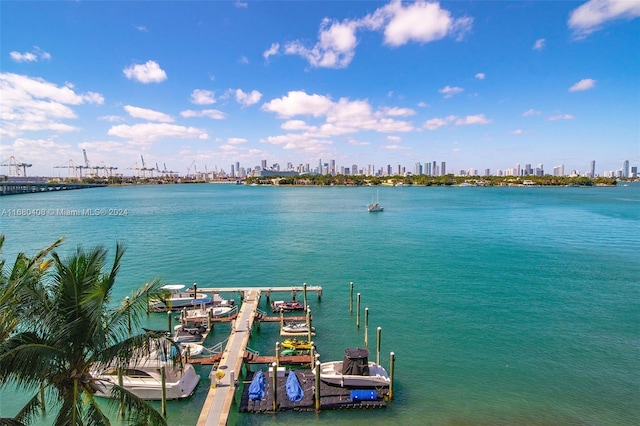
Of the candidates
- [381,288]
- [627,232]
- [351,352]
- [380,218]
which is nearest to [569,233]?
[627,232]

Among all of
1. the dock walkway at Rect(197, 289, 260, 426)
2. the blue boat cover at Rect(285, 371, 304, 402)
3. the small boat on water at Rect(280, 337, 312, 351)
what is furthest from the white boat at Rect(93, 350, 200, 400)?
the small boat on water at Rect(280, 337, 312, 351)

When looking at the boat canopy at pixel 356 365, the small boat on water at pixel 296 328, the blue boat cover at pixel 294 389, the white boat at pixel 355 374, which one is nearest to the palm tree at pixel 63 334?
the blue boat cover at pixel 294 389

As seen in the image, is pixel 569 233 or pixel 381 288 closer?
pixel 381 288

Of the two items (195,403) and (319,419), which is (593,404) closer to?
(319,419)

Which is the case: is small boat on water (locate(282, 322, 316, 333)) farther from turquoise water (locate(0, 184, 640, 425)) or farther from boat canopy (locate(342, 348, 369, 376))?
boat canopy (locate(342, 348, 369, 376))

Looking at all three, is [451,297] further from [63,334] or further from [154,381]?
[63,334]

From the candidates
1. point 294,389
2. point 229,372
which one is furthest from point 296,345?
point 229,372
